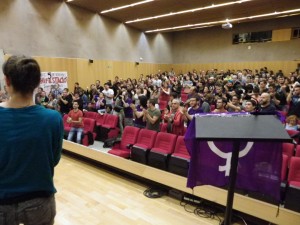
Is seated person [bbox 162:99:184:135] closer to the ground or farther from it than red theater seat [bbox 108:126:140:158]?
farther from it

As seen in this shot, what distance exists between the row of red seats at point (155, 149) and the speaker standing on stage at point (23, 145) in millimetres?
2724

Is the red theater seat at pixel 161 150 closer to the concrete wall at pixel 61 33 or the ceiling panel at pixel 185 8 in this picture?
the concrete wall at pixel 61 33

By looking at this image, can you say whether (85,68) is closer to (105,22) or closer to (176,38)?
(105,22)

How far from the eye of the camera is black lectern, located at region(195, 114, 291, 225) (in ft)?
4.42

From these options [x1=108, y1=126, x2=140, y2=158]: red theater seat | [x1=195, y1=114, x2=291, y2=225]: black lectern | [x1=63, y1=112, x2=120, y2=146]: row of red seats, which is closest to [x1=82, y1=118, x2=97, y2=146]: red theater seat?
[x1=63, y1=112, x2=120, y2=146]: row of red seats

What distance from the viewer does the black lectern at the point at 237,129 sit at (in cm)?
135

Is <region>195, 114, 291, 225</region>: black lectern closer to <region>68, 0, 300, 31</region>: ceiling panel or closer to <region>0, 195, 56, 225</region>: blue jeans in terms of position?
<region>0, 195, 56, 225</region>: blue jeans

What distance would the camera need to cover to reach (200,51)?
58.6 feet

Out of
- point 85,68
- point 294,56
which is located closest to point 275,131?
point 85,68

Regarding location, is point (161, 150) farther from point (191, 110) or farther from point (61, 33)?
point (61, 33)

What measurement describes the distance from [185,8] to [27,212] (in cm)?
1215

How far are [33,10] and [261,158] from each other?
10657mm

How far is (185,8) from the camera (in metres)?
11.7

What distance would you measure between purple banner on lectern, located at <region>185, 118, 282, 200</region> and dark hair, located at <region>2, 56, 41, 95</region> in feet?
3.71
